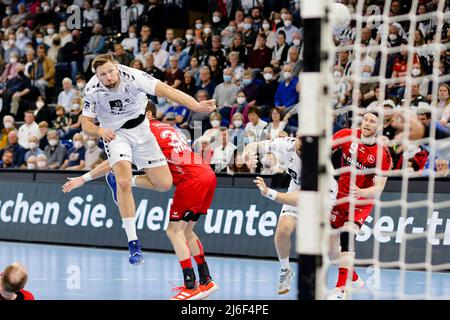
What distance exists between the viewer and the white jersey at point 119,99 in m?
9.90

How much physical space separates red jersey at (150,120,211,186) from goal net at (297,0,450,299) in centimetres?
166

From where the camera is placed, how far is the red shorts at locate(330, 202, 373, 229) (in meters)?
10.0

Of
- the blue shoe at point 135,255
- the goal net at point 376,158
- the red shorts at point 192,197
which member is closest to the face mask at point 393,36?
the goal net at point 376,158

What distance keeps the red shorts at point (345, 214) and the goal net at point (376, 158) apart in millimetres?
11

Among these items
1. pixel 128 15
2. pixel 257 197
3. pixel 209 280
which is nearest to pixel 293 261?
pixel 257 197

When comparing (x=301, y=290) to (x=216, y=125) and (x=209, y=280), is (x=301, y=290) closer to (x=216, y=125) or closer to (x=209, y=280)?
(x=209, y=280)

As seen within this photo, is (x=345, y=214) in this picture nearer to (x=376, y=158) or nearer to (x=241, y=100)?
(x=376, y=158)

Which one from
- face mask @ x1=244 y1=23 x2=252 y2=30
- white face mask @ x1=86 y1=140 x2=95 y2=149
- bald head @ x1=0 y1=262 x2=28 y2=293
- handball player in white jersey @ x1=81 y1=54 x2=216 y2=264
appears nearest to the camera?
bald head @ x1=0 y1=262 x2=28 y2=293

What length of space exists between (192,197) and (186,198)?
0.08 meters

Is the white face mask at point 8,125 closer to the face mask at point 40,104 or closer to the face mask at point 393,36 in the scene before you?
the face mask at point 40,104

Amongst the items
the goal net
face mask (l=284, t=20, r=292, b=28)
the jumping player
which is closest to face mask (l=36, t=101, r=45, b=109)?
face mask (l=284, t=20, r=292, b=28)

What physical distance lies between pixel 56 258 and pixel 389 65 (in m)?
6.75

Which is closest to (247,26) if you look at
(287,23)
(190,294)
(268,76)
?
(287,23)

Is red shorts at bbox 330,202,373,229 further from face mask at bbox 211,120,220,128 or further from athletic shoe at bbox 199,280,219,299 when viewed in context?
face mask at bbox 211,120,220,128
